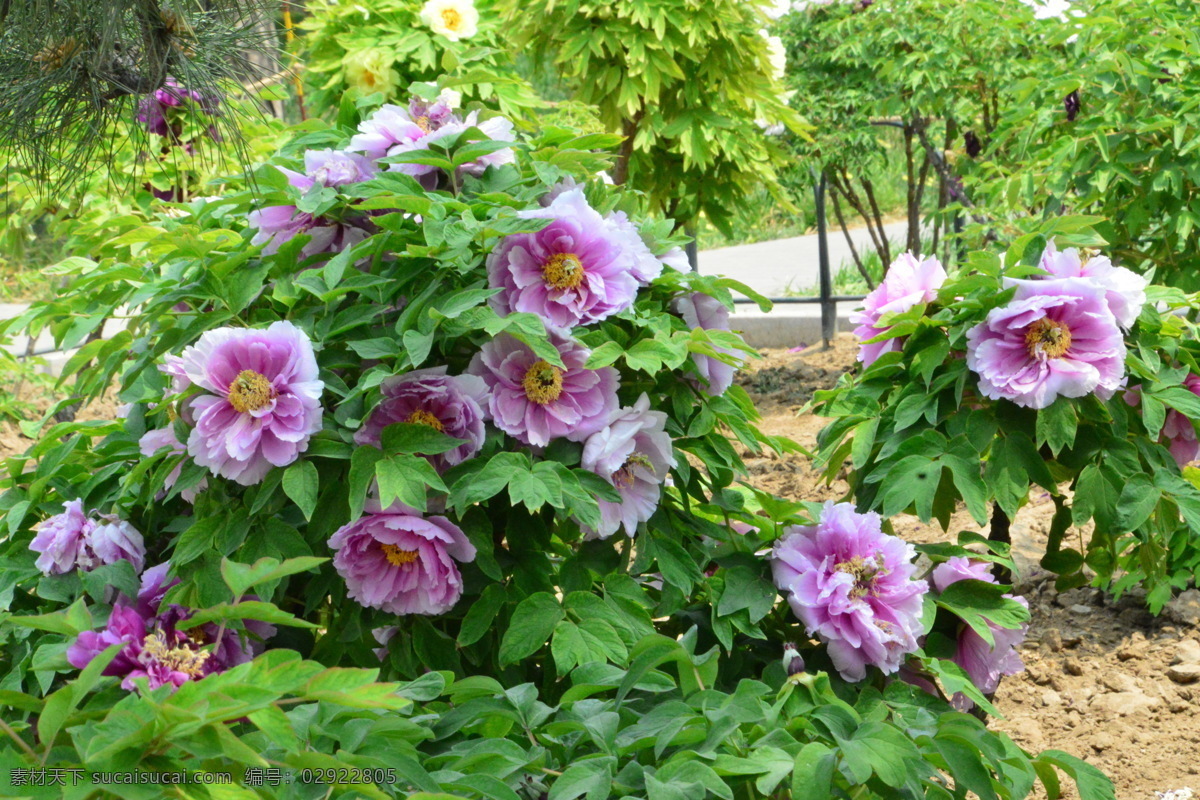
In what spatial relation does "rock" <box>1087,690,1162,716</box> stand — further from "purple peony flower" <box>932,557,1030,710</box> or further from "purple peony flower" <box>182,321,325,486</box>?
"purple peony flower" <box>182,321,325,486</box>

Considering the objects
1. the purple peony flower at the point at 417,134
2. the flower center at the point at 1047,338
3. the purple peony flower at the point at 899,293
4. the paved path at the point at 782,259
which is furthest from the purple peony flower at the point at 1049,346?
the paved path at the point at 782,259

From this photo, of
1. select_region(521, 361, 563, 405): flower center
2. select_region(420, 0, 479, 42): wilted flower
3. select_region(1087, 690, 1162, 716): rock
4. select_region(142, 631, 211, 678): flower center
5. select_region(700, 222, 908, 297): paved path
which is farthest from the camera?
select_region(700, 222, 908, 297): paved path

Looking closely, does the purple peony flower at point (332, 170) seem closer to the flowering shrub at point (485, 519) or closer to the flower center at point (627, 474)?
the flowering shrub at point (485, 519)

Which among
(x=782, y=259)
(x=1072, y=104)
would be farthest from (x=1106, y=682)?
(x=782, y=259)

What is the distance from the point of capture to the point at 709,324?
150 centimetres

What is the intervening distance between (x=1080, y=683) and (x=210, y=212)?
6.29 feet

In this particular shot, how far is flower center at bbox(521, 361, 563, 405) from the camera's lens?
1.32 metres

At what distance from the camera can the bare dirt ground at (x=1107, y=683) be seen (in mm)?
2033

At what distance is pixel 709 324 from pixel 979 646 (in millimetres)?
557

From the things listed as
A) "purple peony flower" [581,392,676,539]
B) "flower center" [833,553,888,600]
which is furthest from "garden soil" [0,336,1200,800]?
"purple peony flower" [581,392,676,539]

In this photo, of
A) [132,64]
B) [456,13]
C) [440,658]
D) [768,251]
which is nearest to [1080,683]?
[440,658]

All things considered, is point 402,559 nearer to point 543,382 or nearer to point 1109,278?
point 543,382

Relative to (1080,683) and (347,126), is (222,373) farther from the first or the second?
(1080,683)

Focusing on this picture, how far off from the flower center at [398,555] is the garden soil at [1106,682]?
796mm
